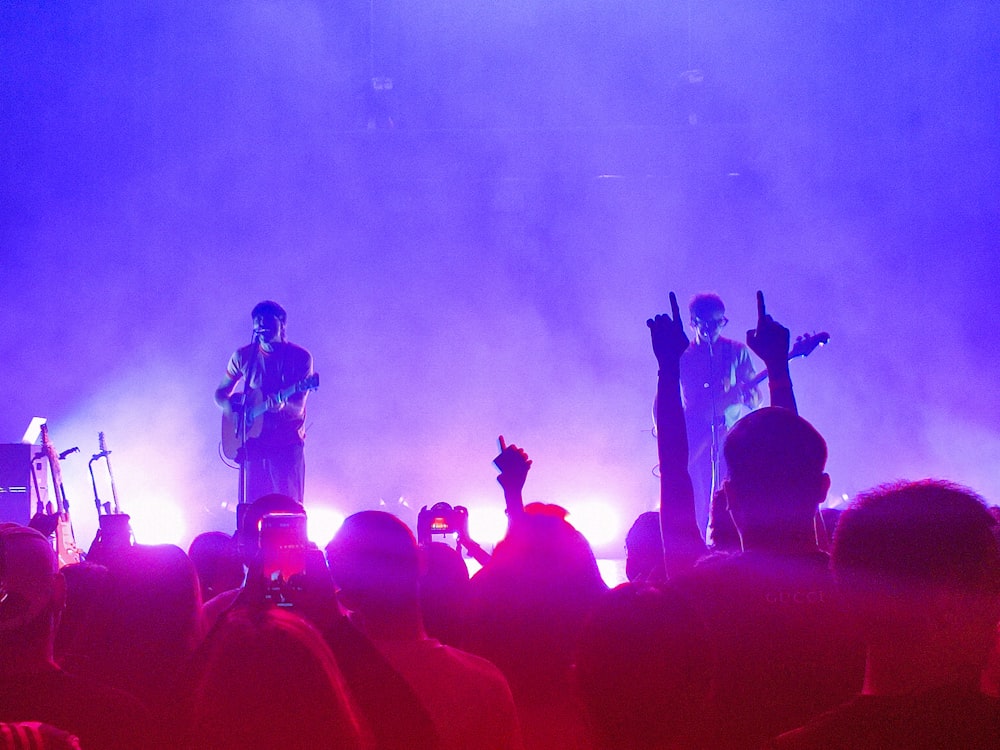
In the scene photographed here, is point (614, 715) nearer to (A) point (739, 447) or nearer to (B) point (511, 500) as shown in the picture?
(A) point (739, 447)

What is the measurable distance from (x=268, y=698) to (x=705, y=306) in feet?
15.9

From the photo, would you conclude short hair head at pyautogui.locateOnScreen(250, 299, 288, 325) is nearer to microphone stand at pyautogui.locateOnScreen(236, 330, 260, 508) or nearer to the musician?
microphone stand at pyautogui.locateOnScreen(236, 330, 260, 508)

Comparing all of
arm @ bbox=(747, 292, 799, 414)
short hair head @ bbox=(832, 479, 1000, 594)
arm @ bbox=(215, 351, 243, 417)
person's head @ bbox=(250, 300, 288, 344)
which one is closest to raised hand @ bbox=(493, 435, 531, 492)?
arm @ bbox=(747, 292, 799, 414)

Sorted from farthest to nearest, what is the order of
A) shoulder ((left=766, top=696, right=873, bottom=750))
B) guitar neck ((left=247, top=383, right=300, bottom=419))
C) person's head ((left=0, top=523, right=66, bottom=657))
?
guitar neck ((left=247, top=383, right=300, bottom=419)) < person's head ((left=0, top=523, right=66, bottom=657)) < shoulder ((left=766, top=696, right=873, bottom=750))

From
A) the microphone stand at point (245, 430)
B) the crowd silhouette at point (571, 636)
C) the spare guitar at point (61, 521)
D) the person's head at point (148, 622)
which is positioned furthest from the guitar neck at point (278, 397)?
the person's head at point (148, 622)

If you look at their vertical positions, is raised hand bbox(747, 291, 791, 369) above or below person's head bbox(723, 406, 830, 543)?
above

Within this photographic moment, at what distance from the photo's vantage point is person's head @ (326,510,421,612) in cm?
173

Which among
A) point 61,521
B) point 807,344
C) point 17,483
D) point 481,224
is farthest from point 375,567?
point 481,224

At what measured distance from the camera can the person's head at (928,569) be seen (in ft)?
4.01

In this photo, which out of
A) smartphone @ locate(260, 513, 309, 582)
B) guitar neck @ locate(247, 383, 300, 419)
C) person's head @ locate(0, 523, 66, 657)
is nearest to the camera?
person's head @ locate(0, 523, 66, 657)

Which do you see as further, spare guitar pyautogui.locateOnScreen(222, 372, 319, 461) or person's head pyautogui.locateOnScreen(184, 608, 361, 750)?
spare guitar pyautogui.locateOnScreen(222, 372, 319, 461)

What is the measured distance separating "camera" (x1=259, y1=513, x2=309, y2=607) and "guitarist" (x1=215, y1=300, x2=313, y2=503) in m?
3.83

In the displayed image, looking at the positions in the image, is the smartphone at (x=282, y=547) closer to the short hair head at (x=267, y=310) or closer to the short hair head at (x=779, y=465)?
the short hair head at (x=779, y=465)

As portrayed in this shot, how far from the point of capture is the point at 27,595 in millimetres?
1693
